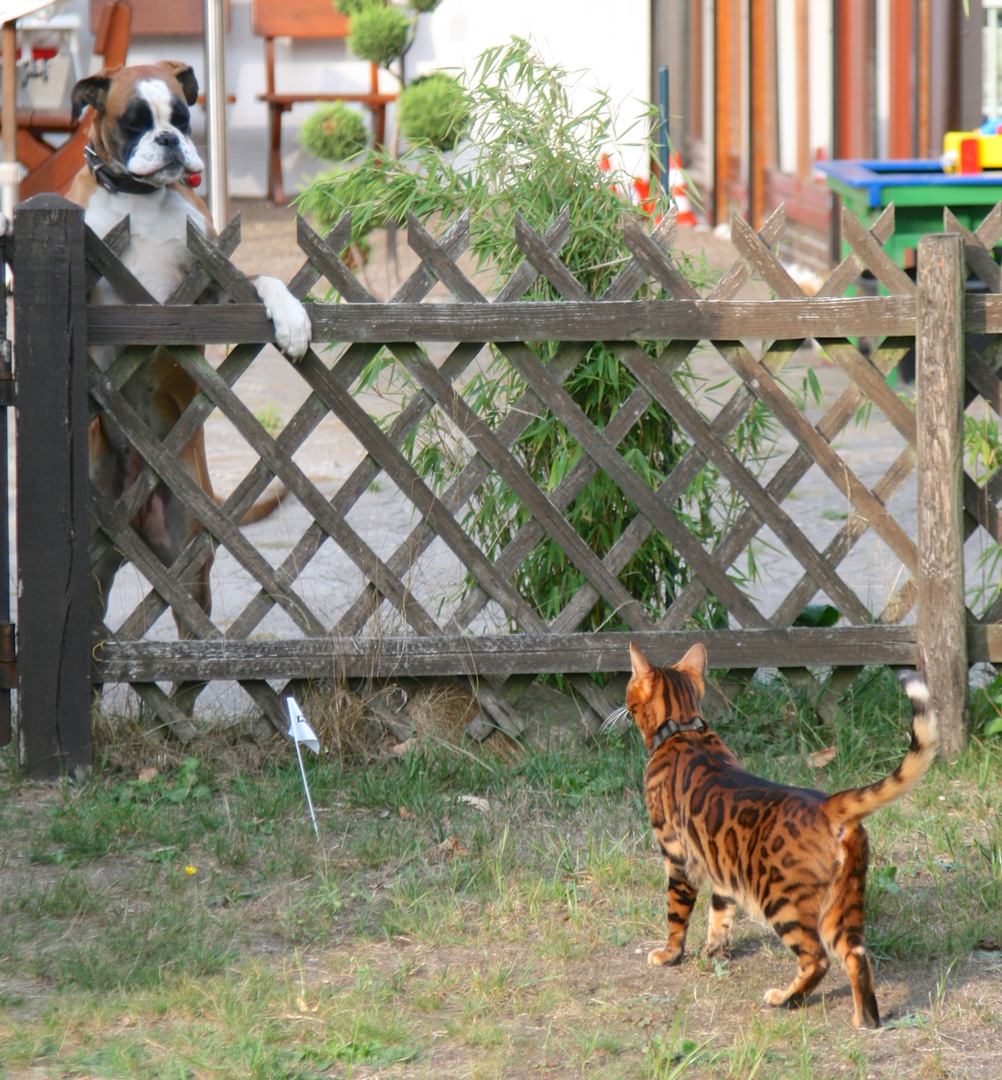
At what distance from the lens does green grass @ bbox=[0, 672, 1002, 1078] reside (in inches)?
90.4

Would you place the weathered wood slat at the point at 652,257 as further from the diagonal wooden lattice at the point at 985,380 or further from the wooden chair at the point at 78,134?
the wooden chair at the point at 78,134

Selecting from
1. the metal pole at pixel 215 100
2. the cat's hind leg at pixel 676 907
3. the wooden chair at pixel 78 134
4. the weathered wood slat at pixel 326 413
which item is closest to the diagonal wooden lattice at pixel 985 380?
the weathered wood slat at pixel 326 413

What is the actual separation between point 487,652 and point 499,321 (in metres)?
0.84

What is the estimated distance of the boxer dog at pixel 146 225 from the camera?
368 cm

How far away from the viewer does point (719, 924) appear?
102 inches

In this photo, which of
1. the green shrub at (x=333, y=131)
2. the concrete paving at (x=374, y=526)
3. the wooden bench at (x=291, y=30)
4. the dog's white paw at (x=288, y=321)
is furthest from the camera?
the wooden bench at (x=291, y=30)

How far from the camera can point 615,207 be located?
3.71 m

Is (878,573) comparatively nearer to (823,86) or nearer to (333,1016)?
(333,1016)

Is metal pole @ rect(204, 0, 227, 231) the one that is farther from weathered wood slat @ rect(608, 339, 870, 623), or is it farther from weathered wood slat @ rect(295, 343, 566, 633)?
weathered wood slat @ rect(608, 339, 870, 623)

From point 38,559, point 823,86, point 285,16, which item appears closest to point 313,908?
point 38,559

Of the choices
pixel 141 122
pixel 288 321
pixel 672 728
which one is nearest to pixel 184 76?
pixel 141 122

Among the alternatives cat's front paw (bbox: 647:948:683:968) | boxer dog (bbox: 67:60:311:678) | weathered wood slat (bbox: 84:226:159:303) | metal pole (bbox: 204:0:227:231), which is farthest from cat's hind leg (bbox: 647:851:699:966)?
metal pole (bbox: 204:0:227:231)

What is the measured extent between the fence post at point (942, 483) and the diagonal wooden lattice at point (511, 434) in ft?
0.24

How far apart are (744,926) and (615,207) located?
6.37 ft
